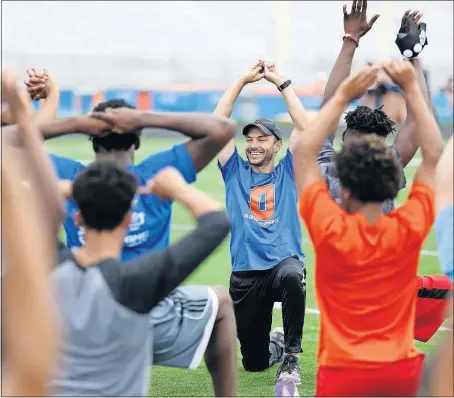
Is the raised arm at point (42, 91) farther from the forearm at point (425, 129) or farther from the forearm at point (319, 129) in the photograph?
the forearm at point (425, 129)

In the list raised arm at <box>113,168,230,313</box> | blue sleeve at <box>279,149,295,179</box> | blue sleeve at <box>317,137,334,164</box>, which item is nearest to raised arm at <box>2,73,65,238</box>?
raised arm at <box>113,168,230,313</box>

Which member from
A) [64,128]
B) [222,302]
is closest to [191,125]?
[64,128]

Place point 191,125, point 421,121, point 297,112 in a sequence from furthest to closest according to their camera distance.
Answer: point 297,112
point 191,125
point 421,121

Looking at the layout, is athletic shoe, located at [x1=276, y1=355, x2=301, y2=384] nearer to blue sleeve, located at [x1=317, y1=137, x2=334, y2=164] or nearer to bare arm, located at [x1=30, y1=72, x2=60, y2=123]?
blue sleeve, located at [x1=317, y1=137, x2=334, y2=164]

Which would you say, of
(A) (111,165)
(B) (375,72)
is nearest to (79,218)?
(A) (111,165)

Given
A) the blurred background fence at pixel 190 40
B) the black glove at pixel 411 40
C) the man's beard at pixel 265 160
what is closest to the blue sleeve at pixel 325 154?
the black glove at pixel 411 40

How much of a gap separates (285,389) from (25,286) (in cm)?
420

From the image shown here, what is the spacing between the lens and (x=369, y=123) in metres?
6.29

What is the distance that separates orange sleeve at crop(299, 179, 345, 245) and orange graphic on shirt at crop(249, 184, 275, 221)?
9.39ft

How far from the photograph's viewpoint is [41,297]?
299 centimetres

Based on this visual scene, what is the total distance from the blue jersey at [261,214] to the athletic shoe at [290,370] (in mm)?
746

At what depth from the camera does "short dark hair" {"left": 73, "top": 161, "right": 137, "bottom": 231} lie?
418 centimetres

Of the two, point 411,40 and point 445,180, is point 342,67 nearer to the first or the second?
point 411,40

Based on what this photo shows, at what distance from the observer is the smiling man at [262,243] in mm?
7391
